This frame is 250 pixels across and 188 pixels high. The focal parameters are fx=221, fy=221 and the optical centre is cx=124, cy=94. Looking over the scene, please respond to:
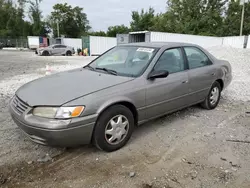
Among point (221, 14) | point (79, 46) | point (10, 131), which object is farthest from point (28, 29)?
point (10, 131)

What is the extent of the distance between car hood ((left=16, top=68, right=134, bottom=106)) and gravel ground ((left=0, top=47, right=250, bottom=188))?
813 millimetres

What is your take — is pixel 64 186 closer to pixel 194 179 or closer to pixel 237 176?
pixel 194 179

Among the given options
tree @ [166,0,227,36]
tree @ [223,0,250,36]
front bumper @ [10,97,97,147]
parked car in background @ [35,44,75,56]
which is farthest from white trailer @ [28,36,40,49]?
front bumper @ [10,97,97,147]

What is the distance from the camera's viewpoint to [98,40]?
90.7 feet

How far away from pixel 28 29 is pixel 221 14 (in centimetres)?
4037

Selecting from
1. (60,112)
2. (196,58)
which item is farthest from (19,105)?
(196,58)

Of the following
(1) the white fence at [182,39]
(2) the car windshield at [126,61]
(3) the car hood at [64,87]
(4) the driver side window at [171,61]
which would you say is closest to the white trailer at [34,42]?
(1) the white fence at [182,39]

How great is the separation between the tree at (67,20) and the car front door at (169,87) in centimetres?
5198

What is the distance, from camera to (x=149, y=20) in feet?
146

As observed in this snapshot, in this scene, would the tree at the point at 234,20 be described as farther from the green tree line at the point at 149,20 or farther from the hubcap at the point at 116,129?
the hubcap at the point at 116,129

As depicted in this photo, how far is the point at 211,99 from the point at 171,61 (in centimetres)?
161

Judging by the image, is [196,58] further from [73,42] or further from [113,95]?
[73,42]

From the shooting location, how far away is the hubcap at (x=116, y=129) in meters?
3.02

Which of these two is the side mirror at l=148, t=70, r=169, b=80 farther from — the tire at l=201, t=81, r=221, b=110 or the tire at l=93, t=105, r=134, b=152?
the tire at l=201, t=81, r=221, b=110
